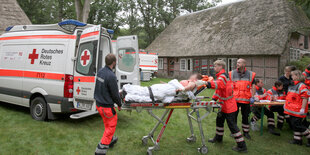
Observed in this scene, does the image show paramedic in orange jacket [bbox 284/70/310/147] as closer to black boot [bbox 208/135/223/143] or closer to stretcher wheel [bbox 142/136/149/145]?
black boot [bbox 208/135/223/143]

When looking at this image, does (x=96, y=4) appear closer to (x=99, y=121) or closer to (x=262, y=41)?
(x=262, y=41)

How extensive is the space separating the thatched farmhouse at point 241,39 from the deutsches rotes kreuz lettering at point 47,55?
1466cm

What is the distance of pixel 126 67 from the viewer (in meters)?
7.01

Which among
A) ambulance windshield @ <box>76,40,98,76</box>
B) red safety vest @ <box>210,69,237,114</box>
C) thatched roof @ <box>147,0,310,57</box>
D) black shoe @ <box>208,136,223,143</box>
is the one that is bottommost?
black shoe @ <box>208,136,223,143</box>

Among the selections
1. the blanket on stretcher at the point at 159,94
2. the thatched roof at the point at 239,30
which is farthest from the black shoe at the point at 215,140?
the thatched roof at the point at 239,30

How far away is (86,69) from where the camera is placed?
5148 mm

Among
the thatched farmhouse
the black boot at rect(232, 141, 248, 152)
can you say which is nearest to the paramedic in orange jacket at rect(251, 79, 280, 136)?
the black boot at rect(232, 141, 248, 152)

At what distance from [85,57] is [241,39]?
15832 millimetres

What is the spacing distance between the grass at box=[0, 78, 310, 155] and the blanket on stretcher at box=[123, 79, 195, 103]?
3.42 feet

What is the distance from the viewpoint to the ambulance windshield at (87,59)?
508 centimetres

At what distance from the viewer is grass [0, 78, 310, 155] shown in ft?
13.9

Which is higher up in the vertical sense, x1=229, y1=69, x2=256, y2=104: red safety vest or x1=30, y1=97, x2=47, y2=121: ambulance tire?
x1=229, y1=69, x2=256, y2=104: red safety vest

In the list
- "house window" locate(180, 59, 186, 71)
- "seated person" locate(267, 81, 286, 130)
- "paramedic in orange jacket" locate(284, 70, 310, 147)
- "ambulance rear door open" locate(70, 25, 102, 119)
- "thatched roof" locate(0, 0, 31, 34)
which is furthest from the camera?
"house window" locate(180, 59, 186, 71)

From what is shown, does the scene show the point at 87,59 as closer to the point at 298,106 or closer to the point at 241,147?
the point at 241,147
